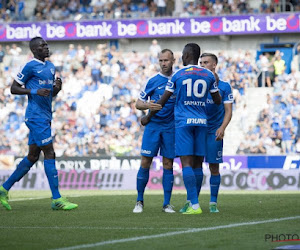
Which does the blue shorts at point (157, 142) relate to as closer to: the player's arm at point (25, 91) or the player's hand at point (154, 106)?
the player's hand at point (154, 106)

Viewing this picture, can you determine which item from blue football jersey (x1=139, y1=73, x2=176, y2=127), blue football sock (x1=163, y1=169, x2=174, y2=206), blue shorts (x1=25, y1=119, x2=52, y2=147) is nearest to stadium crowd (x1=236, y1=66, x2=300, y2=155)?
blue football sock (x1=163, y1=169, x2=174, y2=206)

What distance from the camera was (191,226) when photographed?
898cm

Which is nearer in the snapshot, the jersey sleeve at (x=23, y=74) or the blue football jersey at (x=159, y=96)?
the blue football jersey at (x=159, y=96)

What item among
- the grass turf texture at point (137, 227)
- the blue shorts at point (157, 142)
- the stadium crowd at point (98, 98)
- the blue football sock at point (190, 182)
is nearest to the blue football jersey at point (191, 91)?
the blue football sock at point (190, 182)

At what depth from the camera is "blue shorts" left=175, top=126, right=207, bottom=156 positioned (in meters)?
10.7

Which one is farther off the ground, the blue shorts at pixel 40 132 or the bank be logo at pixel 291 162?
the blue shorts at pixel 40 132

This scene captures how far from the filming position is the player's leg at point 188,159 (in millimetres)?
10656

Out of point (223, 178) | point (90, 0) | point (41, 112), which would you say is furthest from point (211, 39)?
point (41, 112)

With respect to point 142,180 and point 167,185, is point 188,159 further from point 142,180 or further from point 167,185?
point 142,180

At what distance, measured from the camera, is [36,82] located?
12.2 metres

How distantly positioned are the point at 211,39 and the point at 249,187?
1090cm

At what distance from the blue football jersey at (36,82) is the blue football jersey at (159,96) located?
5.65ft

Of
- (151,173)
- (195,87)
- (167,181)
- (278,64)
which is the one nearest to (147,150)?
(167,181)

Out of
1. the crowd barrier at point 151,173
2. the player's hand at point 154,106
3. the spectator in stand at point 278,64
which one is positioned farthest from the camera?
the spectator in stand at point 278,64
